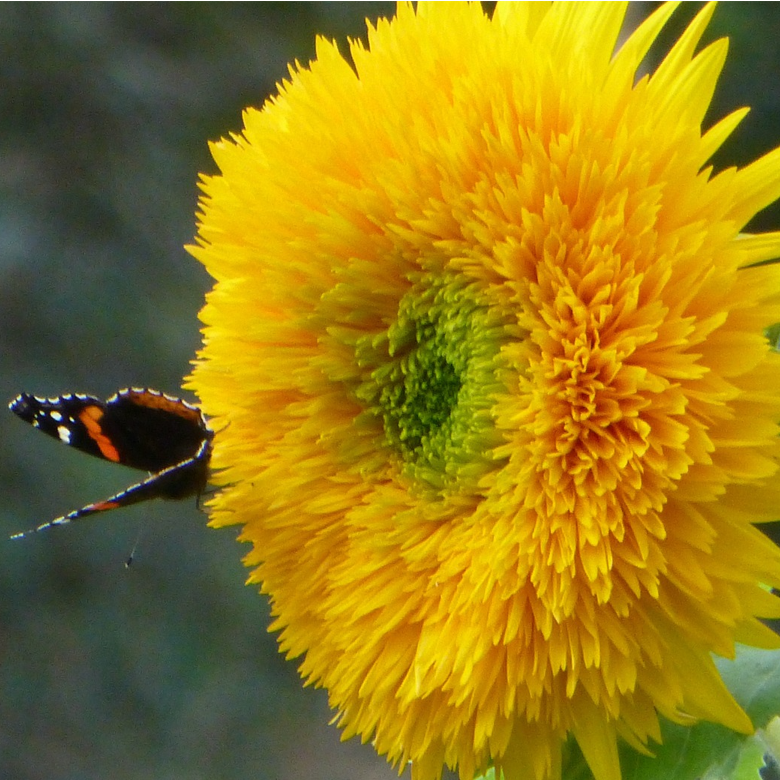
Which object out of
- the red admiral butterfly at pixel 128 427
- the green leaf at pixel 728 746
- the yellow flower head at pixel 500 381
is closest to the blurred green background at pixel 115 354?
the red admiral butterfly at pixel 128 427

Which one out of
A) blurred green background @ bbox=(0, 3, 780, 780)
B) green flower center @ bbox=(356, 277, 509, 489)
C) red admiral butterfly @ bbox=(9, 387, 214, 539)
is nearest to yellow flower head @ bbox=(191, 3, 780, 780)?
green flower center @ bbox=(356, 277, 509, 489)

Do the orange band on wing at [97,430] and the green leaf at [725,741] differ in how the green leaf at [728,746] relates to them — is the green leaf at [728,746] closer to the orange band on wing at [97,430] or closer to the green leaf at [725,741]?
the green leaf at [725,741]

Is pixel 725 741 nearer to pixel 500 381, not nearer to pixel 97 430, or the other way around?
pixel 500 381

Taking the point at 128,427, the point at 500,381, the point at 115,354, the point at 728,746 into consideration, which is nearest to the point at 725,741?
the point at 728,746

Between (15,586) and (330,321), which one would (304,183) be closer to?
(330,321)

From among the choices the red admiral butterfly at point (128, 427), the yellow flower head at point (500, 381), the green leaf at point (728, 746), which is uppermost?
the red admiral butterfly at point (128, 427)

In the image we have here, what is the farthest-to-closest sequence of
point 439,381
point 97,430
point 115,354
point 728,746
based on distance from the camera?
point 115,354, point 97,430, point 439,381, point 728,746

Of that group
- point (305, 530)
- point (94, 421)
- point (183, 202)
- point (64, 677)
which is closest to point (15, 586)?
point (64, 677)
